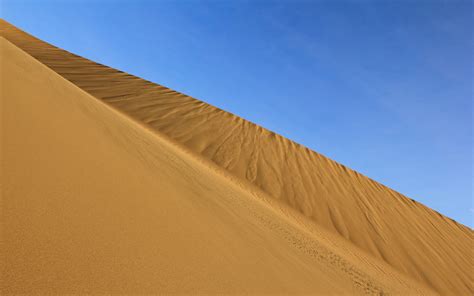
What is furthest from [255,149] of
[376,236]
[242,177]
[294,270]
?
[294,270]

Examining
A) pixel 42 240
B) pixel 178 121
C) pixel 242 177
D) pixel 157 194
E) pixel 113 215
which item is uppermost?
pixel 178 121

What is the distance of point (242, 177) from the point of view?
29.5ft

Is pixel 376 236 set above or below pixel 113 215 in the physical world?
above

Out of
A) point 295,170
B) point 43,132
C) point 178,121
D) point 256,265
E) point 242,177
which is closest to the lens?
point 256,265

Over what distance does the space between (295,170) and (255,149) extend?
1.60 meters

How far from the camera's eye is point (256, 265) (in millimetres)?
2422

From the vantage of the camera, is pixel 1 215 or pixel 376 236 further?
pixel 376 236

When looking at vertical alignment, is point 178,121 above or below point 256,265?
above

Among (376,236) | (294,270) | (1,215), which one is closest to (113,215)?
(1,215)

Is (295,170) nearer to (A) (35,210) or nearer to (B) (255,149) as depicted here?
(B) (255,149)

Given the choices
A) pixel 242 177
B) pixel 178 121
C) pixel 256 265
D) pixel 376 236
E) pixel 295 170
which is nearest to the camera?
pixel 256 265

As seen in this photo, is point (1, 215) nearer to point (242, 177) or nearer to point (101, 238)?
point (101, 238)

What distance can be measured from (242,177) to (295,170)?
249 cm

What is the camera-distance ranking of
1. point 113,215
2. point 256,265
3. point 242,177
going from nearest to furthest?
point 113,215, point 256,265, point 242,177
